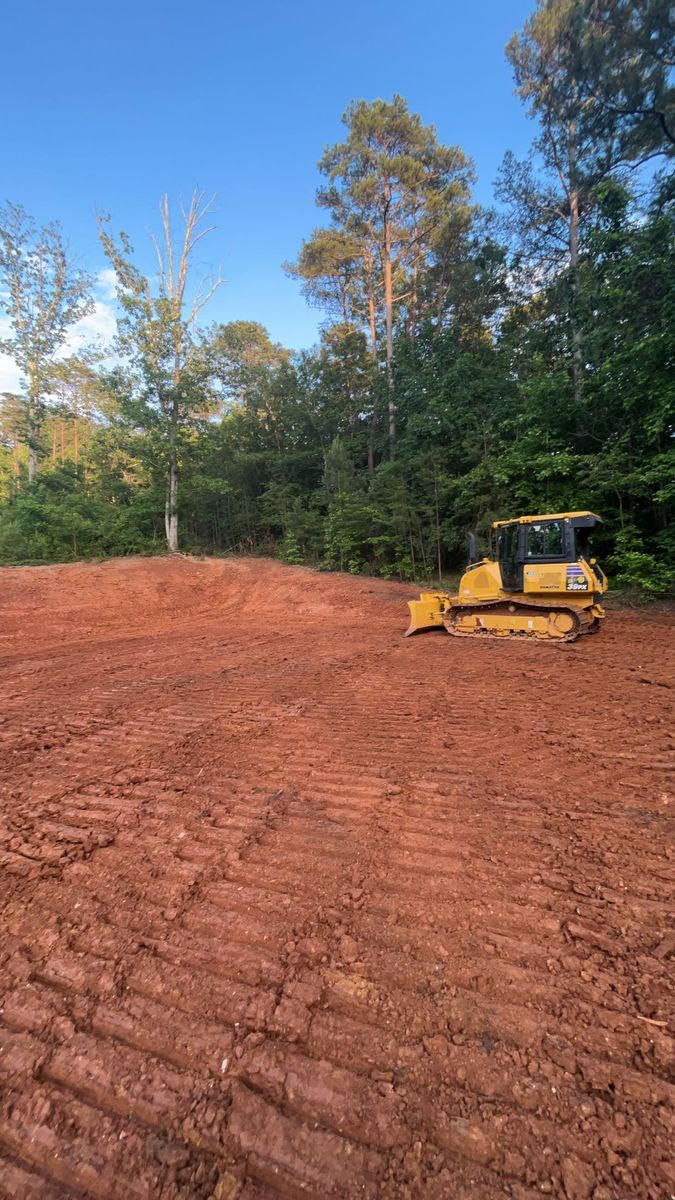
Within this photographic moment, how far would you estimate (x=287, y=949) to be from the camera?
6.64 feet

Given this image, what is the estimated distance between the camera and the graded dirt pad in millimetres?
1353

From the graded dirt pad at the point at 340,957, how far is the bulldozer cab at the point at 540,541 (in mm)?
4245

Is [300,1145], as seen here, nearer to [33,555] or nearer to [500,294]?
[33,555]

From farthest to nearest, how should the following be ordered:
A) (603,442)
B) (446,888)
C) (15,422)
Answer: (15,422) < (603,442) < (446,888)

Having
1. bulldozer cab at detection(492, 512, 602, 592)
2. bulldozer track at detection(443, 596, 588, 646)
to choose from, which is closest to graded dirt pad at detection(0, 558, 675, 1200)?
bulldozer track at detection(443, 596, 588, 646)

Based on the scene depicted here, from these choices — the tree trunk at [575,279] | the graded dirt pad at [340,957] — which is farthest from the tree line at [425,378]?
the graded dirt pad at [340,957]

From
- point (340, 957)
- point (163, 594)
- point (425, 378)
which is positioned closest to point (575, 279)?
point (425, 378)

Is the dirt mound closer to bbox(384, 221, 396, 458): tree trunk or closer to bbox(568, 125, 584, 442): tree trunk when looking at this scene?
bbox(568, 125, 584, 442): tree trunk

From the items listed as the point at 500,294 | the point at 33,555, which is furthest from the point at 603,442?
the point at 33,555

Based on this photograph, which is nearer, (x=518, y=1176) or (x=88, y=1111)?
(x=518, y=1176)

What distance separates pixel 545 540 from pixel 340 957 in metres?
8.04

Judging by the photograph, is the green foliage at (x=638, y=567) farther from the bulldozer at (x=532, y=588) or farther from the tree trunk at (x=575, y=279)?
the tree trunk at (x=575, y=279)

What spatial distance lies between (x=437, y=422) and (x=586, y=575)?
1201 cm

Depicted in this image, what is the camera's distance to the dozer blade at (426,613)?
9656 mm
